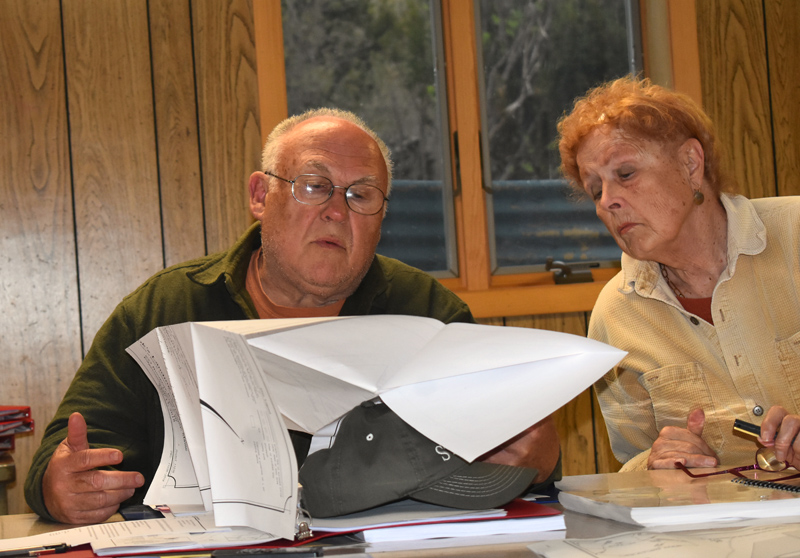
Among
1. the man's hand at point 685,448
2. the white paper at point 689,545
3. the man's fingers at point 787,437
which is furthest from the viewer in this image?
the man's hand at point 685,448

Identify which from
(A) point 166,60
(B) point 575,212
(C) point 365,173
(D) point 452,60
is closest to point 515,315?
(B) point 575,212

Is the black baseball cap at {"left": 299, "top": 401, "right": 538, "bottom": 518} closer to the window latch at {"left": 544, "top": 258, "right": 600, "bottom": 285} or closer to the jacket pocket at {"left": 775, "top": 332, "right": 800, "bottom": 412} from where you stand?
the jacket pocket at {"left": 775, "top": 332, "right": 800, "bottom": 412}

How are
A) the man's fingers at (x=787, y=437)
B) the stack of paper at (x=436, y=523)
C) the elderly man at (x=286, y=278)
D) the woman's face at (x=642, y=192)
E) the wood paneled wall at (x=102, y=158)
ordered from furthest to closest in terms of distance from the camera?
1. the wood paneled wall at (x=102, y=158)
2. the woman's face at (x=642, y=192)
3. the elderly man at (x=286, y=278)
4. the man's fingers at (x=787, y=437)
5. the stack of paper at (x=436, y=523)

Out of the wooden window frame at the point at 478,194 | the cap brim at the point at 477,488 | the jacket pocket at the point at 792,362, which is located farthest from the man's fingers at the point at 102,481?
the wooden window frame at the point at 478,194

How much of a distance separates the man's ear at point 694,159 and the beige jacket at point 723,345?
0.09 metres

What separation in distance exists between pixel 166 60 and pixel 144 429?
138cm

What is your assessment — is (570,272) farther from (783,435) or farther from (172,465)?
(172,465)

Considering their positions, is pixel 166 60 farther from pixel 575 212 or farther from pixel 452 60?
pixel 575 212

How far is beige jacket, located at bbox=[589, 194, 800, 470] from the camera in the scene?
5.10 feet

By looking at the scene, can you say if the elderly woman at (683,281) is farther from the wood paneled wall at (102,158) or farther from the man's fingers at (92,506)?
the wood paneled wall at (102,158)

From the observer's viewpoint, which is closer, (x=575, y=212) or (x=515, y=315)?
(x=515, y=315)

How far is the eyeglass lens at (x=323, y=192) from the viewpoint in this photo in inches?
60.0

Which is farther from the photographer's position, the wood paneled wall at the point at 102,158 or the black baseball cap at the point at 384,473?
the wood paneled wall at the point at 102,158

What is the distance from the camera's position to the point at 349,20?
104 inches
